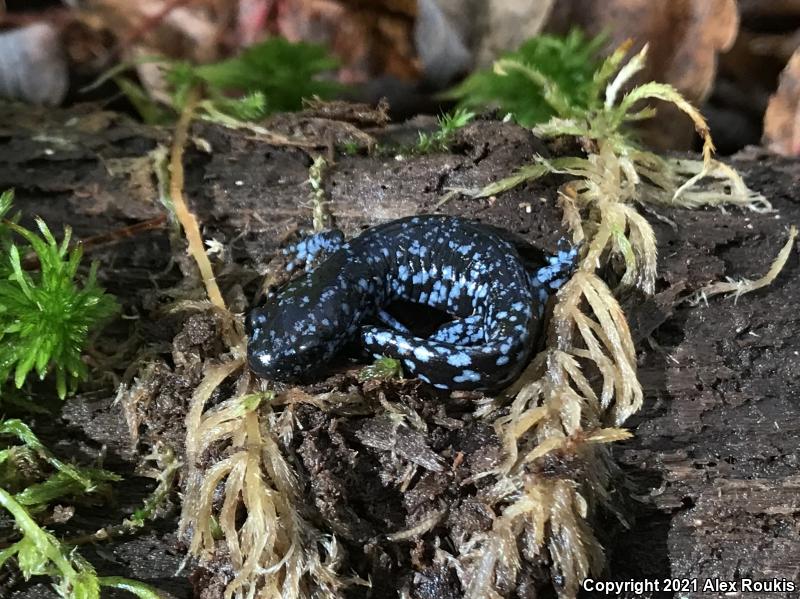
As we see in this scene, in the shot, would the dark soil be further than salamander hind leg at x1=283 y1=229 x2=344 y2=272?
No

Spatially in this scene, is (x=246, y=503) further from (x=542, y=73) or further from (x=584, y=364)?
(x=542, y=73)

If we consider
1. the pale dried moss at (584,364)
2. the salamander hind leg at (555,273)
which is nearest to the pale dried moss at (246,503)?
the pale dried moss at (584,364)

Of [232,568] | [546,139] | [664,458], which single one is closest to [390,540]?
[232,568]

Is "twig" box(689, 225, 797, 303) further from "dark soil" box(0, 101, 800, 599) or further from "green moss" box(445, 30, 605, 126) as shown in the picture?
"green moss" box(445, 30, 605, 126)

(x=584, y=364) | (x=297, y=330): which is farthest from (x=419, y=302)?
(x=584, y=364)

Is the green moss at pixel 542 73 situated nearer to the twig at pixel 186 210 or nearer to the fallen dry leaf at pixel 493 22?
the fallen dry leaf at pixel 493 22
